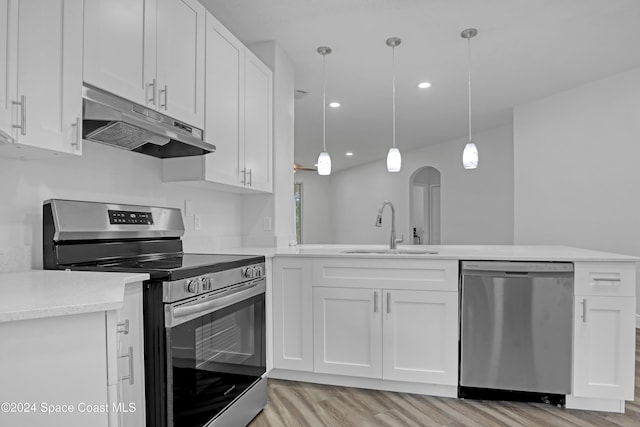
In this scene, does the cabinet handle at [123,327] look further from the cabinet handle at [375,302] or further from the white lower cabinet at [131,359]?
the cabinet handle at [375,302]

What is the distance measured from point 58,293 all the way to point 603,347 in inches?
103

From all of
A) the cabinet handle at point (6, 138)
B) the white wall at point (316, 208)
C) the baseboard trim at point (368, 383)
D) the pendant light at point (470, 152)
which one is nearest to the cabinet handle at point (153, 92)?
the cabinet handle at point (6, 138)

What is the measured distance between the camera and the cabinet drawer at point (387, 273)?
2436 mm

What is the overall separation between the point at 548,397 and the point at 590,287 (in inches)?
27.4

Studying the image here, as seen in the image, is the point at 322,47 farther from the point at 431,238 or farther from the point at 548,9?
the point at 431,238

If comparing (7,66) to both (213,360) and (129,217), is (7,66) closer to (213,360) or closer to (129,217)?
(129,217)

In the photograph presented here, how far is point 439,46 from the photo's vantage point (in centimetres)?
323

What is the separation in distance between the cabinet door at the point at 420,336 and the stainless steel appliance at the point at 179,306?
2.60 feet

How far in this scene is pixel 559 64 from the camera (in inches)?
145

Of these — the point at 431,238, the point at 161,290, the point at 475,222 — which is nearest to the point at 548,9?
the point at 161,290

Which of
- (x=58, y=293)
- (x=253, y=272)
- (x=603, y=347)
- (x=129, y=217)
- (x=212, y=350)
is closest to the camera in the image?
(x=58, y=293)

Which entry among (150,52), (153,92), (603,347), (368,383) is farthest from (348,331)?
(150,52)

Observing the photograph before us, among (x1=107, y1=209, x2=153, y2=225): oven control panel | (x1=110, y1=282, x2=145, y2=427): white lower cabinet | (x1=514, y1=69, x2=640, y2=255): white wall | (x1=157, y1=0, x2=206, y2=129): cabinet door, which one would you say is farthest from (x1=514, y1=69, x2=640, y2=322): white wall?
(x1=110, y1=282, x2=145, y2=427): white lower cabinet

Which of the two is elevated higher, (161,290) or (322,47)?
(322,47)
